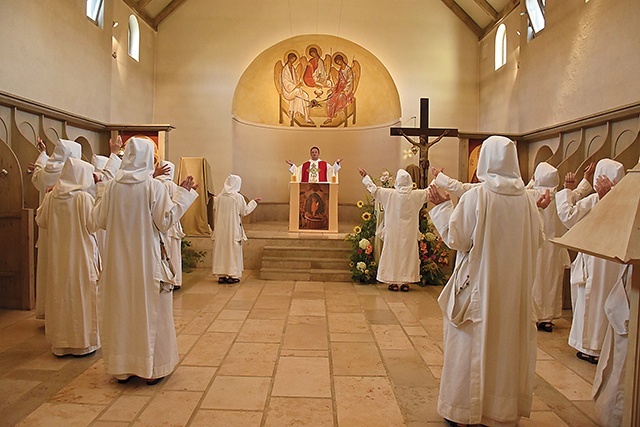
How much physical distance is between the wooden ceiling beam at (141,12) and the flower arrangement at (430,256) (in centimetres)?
861

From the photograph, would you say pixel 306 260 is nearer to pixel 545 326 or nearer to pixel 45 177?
pixel 545 326

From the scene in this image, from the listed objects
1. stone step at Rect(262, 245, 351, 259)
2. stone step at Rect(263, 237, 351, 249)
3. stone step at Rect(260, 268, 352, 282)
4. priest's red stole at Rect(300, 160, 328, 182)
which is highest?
priest's red stole at Rect(300, 160, 328, 182)

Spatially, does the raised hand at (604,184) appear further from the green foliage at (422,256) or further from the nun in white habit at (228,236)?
the nun in white habit at (228,236)

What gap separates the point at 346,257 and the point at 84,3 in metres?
7.35

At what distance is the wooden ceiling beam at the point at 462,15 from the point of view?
13.2m

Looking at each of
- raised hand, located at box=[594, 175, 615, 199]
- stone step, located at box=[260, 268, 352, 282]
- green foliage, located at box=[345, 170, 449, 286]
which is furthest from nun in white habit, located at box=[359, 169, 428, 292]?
raised hand, located at box=[594, 175, 615, 199]

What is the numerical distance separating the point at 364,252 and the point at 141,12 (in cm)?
847

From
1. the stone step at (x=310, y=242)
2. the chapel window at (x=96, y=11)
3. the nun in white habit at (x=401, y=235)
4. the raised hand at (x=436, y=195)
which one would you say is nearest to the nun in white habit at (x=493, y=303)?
the raised hand at (x=436, y=195)

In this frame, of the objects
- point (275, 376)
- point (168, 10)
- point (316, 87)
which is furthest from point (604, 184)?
point (168, 10)

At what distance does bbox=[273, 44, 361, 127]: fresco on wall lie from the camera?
14562mm

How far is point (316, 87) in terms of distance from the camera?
1508cm

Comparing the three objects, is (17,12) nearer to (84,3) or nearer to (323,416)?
(84,3)

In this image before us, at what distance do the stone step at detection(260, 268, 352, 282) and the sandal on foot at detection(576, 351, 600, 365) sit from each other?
4693 millimetres

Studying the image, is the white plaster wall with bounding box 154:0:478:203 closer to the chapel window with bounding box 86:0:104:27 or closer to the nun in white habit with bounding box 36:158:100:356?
the chapel window with bounding box 86:0:104:27
